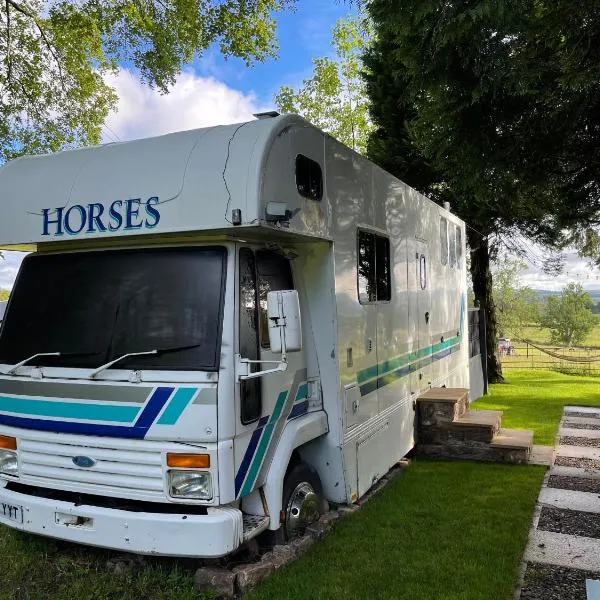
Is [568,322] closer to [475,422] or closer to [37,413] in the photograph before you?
[475,422]

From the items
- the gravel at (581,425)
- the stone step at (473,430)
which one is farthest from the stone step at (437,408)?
the gravel at (581,425)

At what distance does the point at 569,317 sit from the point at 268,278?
70.0m

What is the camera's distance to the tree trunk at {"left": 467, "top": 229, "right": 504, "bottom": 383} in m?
15.3

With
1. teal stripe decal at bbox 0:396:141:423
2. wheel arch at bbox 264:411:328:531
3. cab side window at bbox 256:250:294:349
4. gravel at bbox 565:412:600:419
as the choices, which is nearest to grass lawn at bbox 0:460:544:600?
wheel arch at bbox 264:411:328:531

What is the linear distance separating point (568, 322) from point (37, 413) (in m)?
70.6

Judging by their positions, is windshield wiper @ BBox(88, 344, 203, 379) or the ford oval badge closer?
windshield wiper @ BBox(88, 344, 203, 379)

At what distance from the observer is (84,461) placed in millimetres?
3756

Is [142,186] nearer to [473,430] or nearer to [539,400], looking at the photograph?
[473,430]

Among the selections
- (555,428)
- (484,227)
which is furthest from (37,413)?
(484,227)

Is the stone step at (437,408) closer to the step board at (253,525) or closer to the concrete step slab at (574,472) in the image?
the concrete step slab at (574,472)

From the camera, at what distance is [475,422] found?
714 centimetres

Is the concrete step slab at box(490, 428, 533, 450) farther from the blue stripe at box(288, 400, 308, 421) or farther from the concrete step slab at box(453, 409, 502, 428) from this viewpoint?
the blue stripe at box(288, 400, 308, 421)

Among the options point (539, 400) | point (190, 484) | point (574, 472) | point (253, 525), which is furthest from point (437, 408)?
point (539, 400)

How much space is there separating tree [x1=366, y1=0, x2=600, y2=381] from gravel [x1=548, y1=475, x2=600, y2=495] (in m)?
3.05
